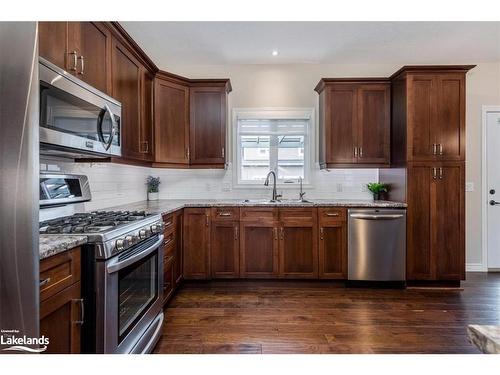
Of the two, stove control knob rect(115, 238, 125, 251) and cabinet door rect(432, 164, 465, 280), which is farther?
cabinet door rect(432, 164, 465, 280)

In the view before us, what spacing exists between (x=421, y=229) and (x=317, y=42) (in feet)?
7.66

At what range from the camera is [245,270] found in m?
3.52

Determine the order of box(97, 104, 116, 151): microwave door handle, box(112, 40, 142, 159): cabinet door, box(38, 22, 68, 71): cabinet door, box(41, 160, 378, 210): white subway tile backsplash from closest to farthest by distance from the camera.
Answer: box(38, 22, 68, 71): cabinet door, box(97, 104, 116, 151): microwave door handle, box(112, 40, 142, 159): cabinet door, box(41, 160, 378, 210): white subway tile backsplash

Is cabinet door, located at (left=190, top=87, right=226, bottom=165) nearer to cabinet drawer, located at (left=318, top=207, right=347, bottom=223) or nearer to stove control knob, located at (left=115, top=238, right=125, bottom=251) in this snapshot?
cabinet drawer, located at (left=318, top=207, right=347, bottom=223)

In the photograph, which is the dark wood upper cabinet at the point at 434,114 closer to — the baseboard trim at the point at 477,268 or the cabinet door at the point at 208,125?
the baseboard trim at the point at 477,268

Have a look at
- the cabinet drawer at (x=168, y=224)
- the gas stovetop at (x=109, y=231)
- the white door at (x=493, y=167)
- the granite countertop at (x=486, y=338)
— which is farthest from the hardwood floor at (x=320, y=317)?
the granite countertop at (x=486, y=338)

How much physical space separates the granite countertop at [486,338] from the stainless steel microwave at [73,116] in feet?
5.83

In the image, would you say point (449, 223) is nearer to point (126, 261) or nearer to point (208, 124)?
point (208, 124)

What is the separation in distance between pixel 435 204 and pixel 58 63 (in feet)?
11.8

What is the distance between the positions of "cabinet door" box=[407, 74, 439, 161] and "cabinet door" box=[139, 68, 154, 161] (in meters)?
2.76

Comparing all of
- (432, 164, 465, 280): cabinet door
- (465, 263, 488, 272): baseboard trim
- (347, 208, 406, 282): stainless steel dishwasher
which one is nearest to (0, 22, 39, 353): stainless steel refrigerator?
(347, 208, 406, 282): stainless steel dishwasher

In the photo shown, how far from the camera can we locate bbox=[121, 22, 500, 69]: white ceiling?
3.18 metres

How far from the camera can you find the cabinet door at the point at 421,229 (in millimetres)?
3432

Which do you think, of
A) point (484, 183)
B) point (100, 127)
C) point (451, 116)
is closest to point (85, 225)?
point (100, 127)
